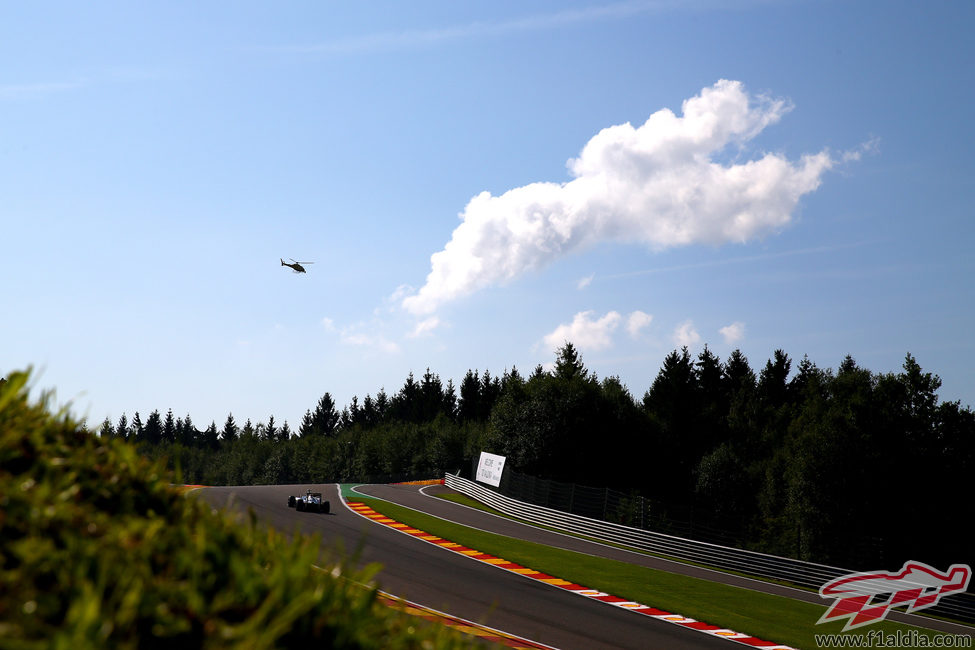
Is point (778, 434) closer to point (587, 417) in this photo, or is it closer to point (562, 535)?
point (587, 417)

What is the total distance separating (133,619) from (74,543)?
1.87 ft

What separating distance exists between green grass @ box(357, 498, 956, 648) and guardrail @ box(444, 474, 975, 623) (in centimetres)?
489

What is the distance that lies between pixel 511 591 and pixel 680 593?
6692 mm

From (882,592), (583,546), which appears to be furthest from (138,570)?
(583,546)

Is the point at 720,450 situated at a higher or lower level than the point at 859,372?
lower

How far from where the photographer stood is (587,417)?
72.9 m

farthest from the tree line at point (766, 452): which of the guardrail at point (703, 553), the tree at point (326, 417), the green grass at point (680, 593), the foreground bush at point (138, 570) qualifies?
the tree at point (326, 417)

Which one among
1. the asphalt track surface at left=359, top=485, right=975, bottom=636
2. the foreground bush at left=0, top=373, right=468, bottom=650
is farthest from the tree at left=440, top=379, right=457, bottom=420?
the foreground bush at left=0, top=373, right=468, bottom=650

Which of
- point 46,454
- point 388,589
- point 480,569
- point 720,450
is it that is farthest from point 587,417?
point 46,454

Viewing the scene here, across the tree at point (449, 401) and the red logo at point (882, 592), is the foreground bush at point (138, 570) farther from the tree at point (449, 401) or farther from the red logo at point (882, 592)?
the tree at point (449, 401)

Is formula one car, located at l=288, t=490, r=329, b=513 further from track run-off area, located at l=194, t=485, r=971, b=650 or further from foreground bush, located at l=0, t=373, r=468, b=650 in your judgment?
foreground bush, located at l=0, t=373, r=468, b=650

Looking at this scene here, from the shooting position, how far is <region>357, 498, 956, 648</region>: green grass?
2236 centimetres

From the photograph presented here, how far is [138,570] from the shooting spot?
12.7 ft

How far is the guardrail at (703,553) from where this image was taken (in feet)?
95.7
